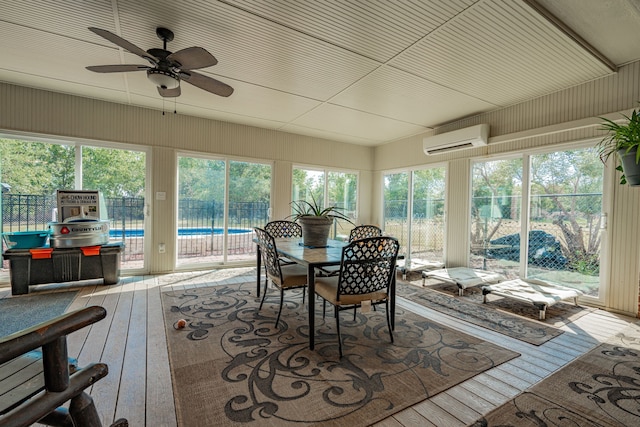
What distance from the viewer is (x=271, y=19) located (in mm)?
2324

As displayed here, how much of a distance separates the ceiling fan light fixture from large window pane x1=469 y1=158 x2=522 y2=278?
4452 millimetres

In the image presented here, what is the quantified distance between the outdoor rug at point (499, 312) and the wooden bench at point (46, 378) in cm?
307

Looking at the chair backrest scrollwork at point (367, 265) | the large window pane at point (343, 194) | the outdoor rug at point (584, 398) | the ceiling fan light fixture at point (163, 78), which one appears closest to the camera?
the outdoor rug at point (584, 398)

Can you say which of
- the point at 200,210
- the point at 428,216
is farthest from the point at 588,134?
the point at 200,210

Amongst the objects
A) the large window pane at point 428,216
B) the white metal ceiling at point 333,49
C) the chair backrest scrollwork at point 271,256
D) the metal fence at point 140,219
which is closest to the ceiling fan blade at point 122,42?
the white metal ceiling at point 333,49

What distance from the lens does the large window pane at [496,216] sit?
13.5 feet

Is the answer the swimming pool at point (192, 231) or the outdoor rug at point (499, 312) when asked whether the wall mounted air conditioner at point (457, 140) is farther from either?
the swimming pool at point (192, 231)

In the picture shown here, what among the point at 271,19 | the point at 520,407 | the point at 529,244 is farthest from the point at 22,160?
the point at 529,244

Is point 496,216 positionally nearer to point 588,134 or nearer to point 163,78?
point 588,134

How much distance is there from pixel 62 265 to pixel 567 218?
6522 millimetres

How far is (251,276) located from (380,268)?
9.34 ft

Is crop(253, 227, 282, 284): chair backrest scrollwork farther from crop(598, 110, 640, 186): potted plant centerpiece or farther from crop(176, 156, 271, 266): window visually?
crop(598, 110, 640, 186): potted plant centerpiece

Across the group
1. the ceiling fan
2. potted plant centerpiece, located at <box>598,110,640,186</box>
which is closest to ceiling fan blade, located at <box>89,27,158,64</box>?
the ceiling fan

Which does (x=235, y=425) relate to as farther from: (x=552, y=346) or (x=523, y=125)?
(x=523, y=125)
